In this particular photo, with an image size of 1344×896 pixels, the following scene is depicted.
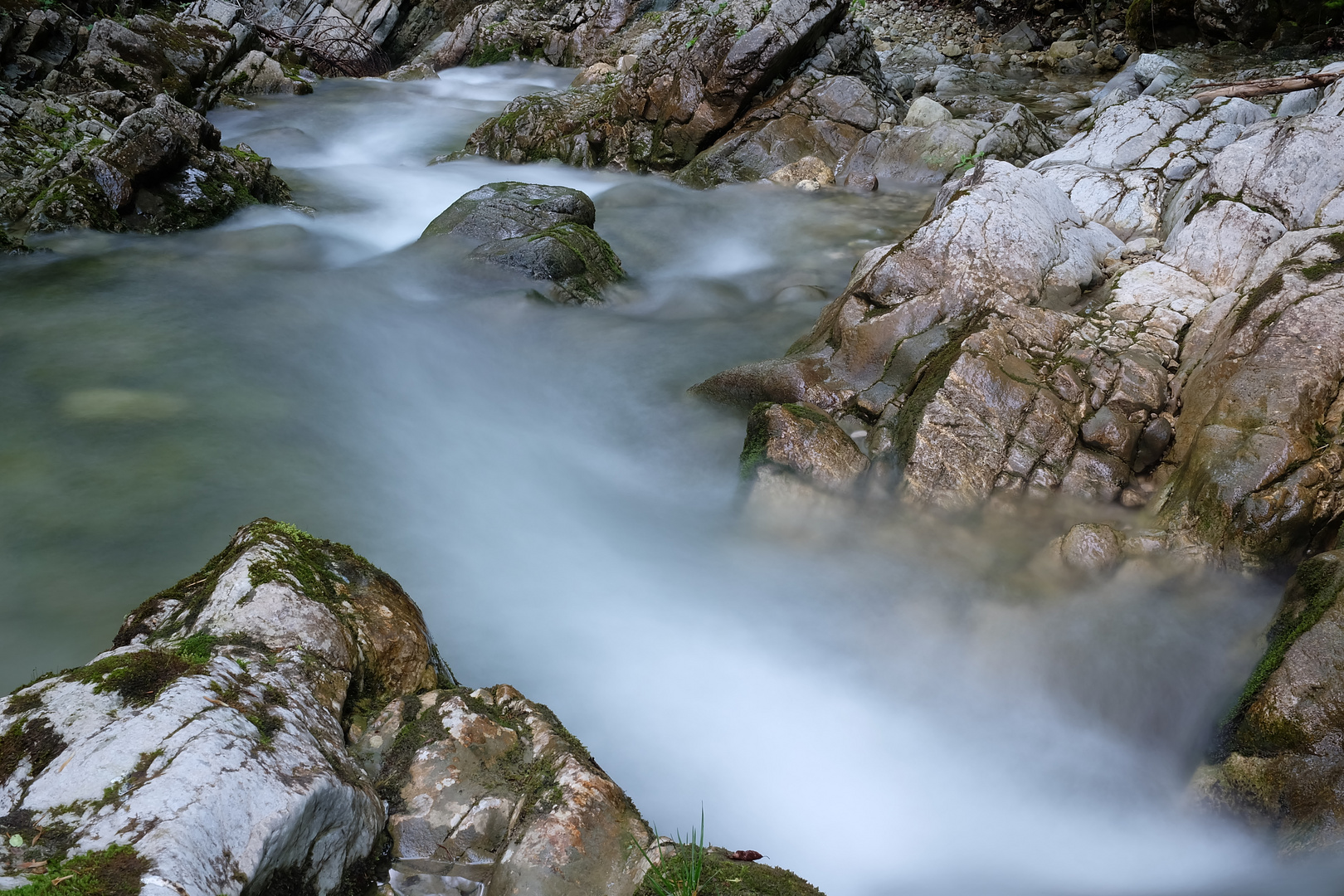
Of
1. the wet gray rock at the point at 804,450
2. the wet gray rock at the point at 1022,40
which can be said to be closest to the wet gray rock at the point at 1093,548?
the wet gray rock at the point at 804,450

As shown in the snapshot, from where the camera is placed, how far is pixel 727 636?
548 centimetres

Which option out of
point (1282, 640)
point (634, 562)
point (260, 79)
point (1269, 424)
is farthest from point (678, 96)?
point (1282, 640)

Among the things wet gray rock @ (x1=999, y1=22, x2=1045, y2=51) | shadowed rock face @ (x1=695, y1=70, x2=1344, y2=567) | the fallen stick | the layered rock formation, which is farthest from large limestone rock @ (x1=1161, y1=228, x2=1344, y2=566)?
wet gray rock @ (x1=999, y1=22, x2=1045, y2=51)

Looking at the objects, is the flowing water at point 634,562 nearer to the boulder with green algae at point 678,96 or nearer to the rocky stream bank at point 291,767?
the rocky stream bank at point 291,767

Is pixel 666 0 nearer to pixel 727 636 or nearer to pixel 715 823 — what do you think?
pixel 727 636

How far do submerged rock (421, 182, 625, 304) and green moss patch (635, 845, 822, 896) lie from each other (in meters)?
7.93

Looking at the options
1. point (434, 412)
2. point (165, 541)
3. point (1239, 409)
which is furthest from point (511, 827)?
point (434, 412)

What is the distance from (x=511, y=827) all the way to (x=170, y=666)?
1.24 meters

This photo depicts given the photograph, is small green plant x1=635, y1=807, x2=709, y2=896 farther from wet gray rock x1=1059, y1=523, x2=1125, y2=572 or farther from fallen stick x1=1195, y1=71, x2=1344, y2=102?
fallen stick x1=1195, y1=71, x2=1344, y2=102

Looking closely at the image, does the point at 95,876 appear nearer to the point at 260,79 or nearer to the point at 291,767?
the point at 291,767

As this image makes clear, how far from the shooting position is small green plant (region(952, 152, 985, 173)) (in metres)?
12.5

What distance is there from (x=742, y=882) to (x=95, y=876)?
179cm

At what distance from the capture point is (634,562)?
247 inches

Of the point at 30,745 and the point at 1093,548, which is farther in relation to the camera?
the point at 1093,548
